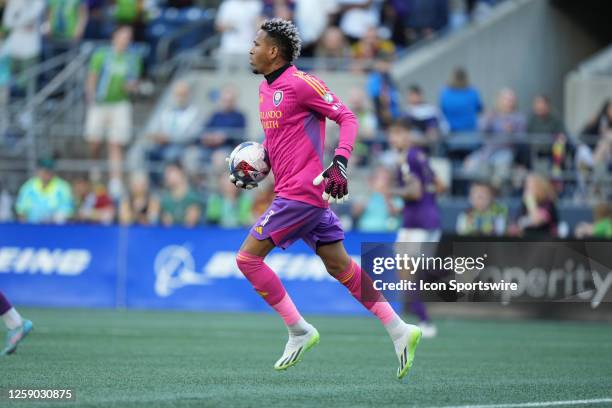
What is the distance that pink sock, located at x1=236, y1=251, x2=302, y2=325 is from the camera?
909cm

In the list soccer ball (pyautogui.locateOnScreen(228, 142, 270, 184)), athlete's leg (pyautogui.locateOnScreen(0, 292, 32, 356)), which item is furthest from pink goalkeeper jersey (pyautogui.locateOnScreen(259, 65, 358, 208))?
athlete's leg (pyautogui.locateOnScreen(0, 292, 32, 356))

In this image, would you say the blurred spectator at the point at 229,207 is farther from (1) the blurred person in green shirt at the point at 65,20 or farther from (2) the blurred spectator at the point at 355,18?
(1) the blurred person in green shirt at the point at 65,20

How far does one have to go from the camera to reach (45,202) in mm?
19391

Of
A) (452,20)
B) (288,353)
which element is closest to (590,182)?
(452,20)

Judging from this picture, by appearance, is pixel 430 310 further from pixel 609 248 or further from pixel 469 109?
pixel 469 109

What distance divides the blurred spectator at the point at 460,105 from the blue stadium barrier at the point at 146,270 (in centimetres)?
348

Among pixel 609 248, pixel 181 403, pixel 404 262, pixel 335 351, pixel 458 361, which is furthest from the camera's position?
pixel 609 248

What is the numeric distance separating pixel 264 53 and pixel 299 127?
0.61 metres

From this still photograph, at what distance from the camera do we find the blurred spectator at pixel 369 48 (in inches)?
904

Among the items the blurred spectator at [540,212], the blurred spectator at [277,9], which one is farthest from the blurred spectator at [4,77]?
the blurred spectator at [540,212]

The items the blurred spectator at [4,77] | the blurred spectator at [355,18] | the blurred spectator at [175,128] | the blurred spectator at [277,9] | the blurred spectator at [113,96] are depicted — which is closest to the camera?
the blurred spectator at [113,96]

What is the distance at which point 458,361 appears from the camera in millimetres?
11125

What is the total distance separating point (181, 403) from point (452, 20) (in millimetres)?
18562

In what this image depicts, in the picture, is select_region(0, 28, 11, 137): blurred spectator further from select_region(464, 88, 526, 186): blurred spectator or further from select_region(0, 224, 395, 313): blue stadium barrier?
select_region(464, 88, 526, 186): blurred spectator
